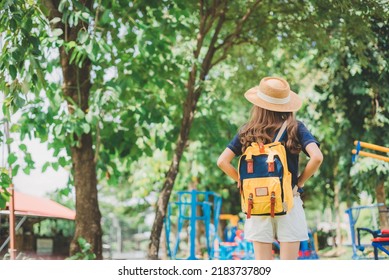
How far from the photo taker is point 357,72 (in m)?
6.52

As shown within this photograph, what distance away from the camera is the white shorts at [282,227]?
2.59 m

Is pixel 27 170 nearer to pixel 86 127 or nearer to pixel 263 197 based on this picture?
pixel 86 127

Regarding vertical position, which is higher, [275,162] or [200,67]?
[200,67]

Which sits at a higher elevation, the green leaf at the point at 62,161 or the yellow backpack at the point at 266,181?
the green leaf at the point at 62,161

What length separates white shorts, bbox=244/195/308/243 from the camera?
8.51 feet

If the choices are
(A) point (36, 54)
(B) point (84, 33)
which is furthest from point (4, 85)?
(B) point (84, 33)

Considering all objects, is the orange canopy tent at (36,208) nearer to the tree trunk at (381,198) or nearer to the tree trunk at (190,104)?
the tree trunk at (190,104)

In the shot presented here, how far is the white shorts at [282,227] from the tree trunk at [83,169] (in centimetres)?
319

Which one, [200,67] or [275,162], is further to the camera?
[200,67]

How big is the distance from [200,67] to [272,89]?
350 centimetres

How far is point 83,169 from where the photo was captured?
5645 millimetres

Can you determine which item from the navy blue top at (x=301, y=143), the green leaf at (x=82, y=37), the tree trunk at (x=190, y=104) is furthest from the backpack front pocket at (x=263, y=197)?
the tree trunk at (x=190, y=104)
